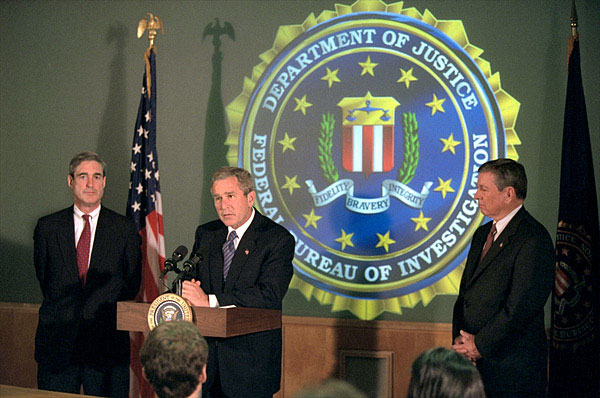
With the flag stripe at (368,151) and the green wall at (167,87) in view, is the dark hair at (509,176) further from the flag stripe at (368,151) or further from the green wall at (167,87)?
the flag stripe at (368,151)

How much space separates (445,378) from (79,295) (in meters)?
2.65

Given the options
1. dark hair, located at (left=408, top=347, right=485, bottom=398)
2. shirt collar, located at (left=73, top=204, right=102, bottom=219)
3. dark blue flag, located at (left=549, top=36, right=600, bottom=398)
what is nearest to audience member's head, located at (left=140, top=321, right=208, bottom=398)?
dark hair, located at (left=408, top=347, right=485, bottom=398)

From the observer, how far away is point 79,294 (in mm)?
3855

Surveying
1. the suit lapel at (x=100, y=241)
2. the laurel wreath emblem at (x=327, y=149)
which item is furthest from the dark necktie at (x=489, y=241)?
the suit lapel at (x=100, y=241)

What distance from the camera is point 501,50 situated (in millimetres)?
4680

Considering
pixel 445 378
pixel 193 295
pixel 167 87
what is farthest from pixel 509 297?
pixel 167 87

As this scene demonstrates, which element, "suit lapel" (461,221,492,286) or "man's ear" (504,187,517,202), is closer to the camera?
"man's ear" (504,187,517,202)

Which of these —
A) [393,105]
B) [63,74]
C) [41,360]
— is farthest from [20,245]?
[393,105]

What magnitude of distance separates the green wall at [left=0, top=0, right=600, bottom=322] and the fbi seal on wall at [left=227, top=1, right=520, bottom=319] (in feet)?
0.39

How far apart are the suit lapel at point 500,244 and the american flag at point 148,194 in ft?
7.55

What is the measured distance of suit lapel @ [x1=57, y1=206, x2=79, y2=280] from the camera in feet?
12.6

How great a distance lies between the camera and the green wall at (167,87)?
459 cm

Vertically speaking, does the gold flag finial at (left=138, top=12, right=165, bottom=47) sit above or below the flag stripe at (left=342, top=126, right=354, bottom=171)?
above

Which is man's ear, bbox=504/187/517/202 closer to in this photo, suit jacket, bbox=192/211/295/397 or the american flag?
suit jacket, bbox=192/211/295/397
